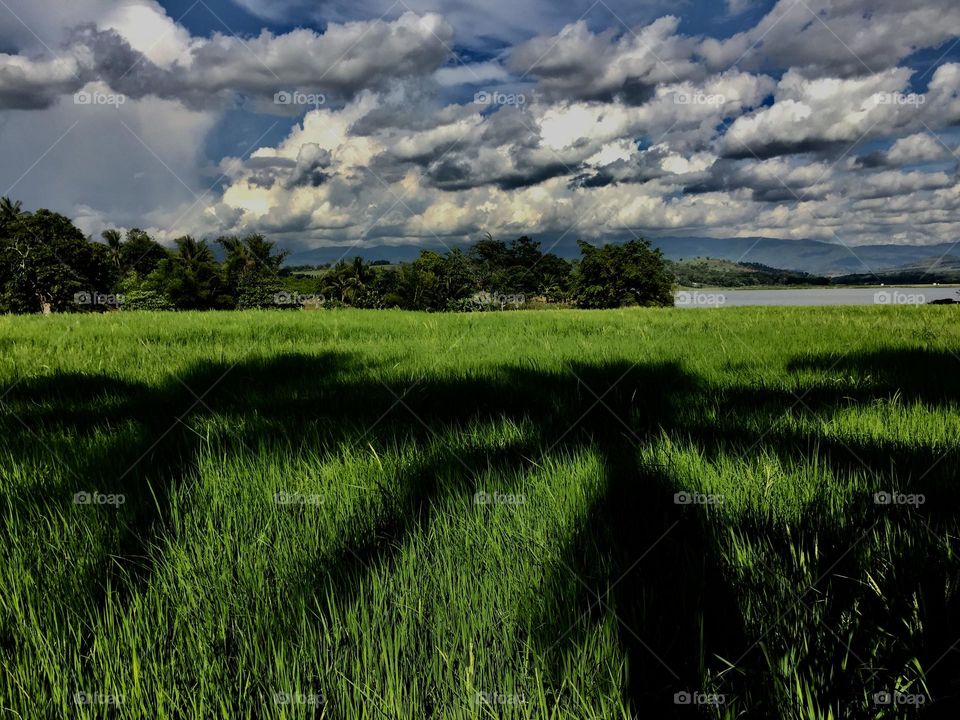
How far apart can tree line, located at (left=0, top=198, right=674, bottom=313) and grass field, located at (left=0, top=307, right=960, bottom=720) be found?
4993 cm

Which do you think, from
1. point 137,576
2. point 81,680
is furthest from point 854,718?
point 137,576

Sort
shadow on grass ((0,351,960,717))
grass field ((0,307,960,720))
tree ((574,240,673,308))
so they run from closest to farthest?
grass field ((0,307,960,720))
shadow on grass ((0,351,960,717))
tree ((574,240,673,308))

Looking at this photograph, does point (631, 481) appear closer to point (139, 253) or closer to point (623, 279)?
point (623, 279)

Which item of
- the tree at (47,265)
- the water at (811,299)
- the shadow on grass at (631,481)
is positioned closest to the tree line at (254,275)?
the tree at (47,265)

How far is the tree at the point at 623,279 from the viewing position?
2884 inches

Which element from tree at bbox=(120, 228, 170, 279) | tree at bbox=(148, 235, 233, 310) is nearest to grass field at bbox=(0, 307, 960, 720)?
tree at bbox=(148, 235, 233, 310)

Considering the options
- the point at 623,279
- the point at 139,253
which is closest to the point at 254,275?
the point at 139,253

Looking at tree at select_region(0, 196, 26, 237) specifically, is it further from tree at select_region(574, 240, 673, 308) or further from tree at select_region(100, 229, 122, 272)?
tree at select_region(574, 240, 673, 308)

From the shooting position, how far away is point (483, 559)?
1.81m

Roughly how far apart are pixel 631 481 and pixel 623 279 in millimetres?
75453

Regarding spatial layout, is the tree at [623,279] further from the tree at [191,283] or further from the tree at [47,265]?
the tree at [47,265]

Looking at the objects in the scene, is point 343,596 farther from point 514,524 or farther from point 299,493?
point 299,493

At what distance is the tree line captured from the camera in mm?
60656

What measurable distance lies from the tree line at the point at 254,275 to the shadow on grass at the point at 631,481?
4858 centimetres
